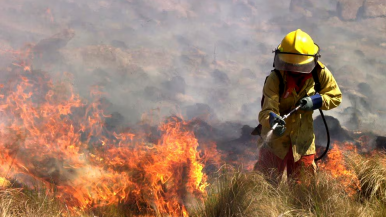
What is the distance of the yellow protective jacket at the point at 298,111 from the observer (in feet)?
10.9

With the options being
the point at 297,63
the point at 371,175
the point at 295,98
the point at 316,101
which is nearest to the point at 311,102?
the point at 316,101

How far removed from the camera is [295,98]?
→ 345cm

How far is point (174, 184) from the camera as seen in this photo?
4551mm

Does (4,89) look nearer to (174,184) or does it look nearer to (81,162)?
(81,162)

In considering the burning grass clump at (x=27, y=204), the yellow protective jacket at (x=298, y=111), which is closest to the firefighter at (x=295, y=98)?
the yellow protective jacket at (x=298, y=111)

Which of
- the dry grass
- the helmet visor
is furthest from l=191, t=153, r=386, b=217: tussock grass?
the helmet visor

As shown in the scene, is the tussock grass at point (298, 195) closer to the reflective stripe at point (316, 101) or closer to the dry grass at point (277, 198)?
the dry grass at point (277, 198)

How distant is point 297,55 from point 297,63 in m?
0.08

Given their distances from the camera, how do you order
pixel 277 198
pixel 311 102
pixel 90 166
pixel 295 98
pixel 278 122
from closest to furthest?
pixel 278 122, pixel 311 102, pixel 277 198, pixel 295 98, pixel 90 166

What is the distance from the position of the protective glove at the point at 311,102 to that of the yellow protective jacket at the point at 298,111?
0.24 feet

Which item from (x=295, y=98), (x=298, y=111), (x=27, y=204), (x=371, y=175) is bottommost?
(x=27, y=204)

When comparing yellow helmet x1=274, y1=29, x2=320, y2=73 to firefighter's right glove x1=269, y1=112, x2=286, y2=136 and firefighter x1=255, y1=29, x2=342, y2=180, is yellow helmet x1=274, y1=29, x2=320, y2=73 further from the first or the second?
firefighter's right glove x1=269, y1=112, x2=286, y2=136

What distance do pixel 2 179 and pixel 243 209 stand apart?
2.97 metres

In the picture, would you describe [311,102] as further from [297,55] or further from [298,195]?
[298,195]
